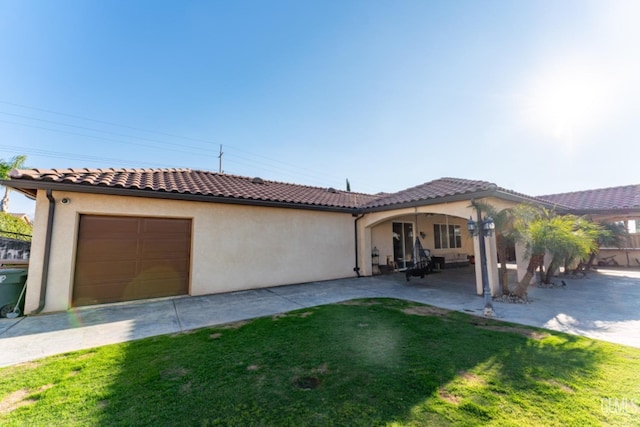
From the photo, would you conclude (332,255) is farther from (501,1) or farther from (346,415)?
(501,1)

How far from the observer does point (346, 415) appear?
101 inches

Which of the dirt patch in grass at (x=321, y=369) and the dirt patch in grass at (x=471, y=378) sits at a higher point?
the dirt patch in grass at (x=471, y=378)

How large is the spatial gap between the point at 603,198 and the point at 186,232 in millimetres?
20157

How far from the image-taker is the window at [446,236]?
15.4 metres

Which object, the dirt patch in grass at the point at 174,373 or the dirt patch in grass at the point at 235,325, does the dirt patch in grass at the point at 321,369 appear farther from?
the dirt patch in grass at the point at 235,325

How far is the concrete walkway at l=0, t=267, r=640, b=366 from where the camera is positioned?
4676mm

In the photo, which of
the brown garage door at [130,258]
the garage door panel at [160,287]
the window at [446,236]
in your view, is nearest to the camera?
the brown garage door at [130,258]

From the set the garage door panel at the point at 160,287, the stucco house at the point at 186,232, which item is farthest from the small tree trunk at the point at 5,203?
the garage door panel at the point at 160,287

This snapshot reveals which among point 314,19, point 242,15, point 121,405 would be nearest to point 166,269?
point 121,405

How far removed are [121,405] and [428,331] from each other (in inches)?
183

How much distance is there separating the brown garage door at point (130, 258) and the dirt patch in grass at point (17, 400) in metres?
4.53

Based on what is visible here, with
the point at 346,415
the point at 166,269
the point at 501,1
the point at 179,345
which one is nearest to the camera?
the point at 346,415

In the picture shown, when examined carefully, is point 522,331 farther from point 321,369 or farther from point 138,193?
point 138,193

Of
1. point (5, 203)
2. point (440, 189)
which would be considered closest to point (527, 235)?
point (440, 189)
